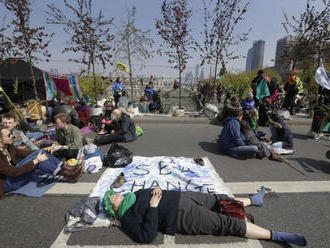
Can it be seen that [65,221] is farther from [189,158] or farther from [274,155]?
[274,155]

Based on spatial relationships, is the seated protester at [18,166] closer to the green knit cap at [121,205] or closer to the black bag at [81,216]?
the black bag at [81,216]

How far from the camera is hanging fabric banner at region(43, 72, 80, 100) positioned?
7728 mm

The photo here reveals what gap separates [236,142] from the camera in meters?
4.21

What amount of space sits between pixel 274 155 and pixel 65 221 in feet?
13.8

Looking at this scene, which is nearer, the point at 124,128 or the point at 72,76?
the point at 124,128

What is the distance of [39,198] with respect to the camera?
9.11 ft

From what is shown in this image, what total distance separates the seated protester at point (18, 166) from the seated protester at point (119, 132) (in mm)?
2115

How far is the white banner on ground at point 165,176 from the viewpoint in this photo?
9.95ft

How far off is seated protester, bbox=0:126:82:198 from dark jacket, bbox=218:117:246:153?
3.19 m

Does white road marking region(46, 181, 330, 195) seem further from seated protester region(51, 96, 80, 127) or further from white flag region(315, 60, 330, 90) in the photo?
white flag region(315, 60, 330, 90)

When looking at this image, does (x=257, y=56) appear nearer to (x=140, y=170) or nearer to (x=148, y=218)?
(x=140, y=170)

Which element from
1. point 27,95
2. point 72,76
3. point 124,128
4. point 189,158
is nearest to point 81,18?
point 72,76

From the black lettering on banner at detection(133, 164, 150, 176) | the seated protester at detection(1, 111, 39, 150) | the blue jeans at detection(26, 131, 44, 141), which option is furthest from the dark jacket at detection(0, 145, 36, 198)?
the blue jeans at detection(26, 131, 44, 141)

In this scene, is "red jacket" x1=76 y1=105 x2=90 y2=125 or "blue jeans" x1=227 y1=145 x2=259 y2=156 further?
"red jacket" x1=76 y1=105 x2=90 y2=125
